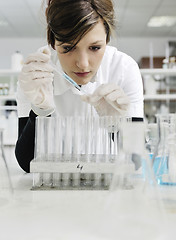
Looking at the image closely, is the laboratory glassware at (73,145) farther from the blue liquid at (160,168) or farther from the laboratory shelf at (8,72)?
the laboratory shelf at (8,72)

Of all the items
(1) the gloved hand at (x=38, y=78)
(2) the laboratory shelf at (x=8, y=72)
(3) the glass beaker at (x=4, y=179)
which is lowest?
(3) the glass beaker at (x=4, y=179)

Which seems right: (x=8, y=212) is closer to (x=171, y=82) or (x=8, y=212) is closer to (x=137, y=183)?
(x=137, y=183)

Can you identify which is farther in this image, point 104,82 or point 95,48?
point 104,82

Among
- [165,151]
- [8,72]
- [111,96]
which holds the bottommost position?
[165,151]

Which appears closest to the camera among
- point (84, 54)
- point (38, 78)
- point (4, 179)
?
point (4, 179)

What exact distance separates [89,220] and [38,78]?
1.66 ft

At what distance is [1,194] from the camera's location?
68 centimetres

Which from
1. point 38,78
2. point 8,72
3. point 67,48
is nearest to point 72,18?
point 67,48

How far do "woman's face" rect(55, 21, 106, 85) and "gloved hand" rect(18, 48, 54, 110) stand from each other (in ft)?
0.45

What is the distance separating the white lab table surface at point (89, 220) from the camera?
46 cm

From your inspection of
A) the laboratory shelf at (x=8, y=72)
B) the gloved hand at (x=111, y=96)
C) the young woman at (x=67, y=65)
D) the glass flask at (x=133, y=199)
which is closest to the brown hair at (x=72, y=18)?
the young woman at (x=67, y=65)

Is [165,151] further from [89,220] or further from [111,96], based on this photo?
[89,220]

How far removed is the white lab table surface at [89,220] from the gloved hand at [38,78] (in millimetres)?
399

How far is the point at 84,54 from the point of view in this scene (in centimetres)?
101
